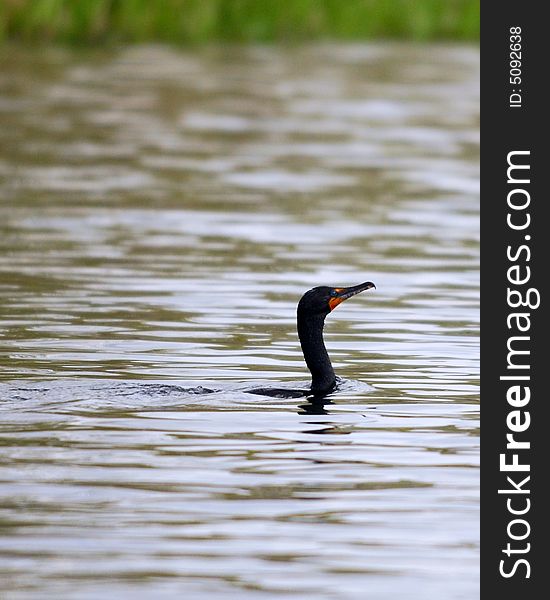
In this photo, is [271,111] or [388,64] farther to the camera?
[388,64]

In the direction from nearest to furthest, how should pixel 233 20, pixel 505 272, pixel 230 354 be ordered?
pixel 505 272 < pixel 230 354 < pixel 233 20

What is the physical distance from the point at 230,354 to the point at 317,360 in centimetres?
132

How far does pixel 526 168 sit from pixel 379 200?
829cm

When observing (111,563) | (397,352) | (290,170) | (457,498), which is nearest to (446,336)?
(397,352)

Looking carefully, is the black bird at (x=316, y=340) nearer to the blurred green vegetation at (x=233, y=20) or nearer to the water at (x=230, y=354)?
the water at (x=230, y=354)

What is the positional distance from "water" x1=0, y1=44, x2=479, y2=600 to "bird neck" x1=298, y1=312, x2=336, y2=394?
0.65 ft

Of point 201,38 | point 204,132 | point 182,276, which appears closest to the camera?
point 182,276

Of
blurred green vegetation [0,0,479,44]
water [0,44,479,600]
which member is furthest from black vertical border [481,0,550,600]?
blurred green vegetation [0,0,479,44]

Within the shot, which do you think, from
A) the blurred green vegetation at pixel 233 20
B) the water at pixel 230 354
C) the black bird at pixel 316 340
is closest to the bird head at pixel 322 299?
the black bird at pixel 316 340

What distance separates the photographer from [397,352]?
12.2m

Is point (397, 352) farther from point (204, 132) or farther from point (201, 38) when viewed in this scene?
point (201, 38)

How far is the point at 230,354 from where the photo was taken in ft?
39.4

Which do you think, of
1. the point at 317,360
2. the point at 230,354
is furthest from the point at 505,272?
the point at 230,354

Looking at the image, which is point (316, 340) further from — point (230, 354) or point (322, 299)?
point (230, 354)
